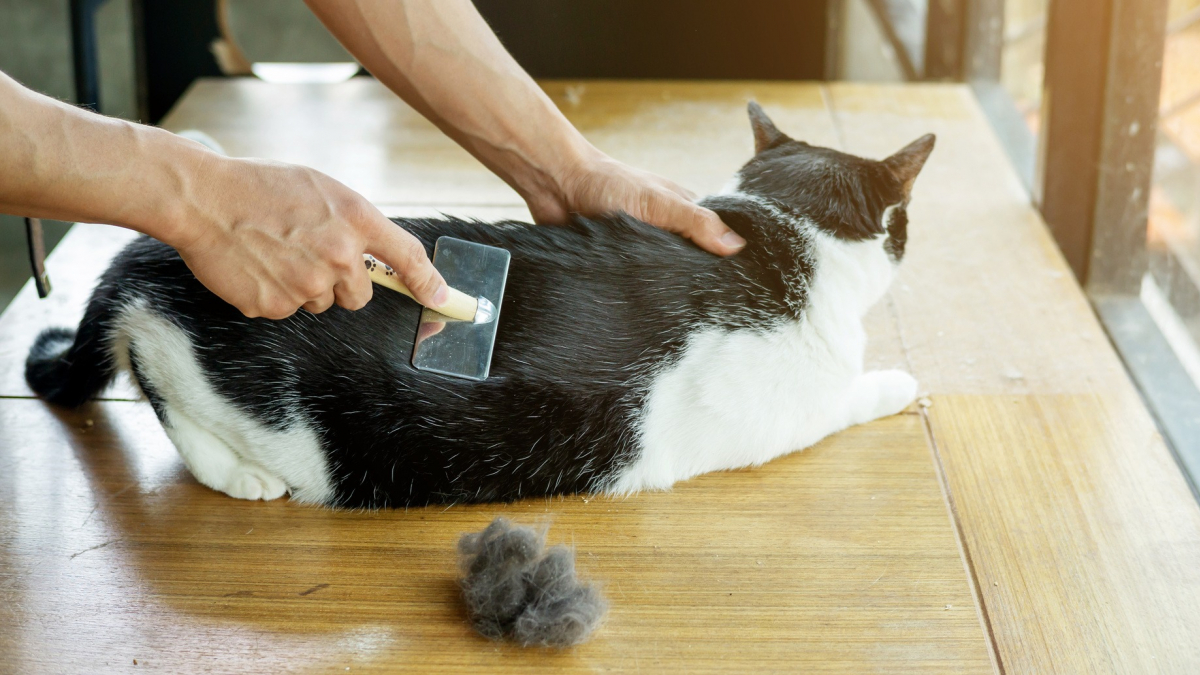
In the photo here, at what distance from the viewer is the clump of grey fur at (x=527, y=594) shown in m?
1.01

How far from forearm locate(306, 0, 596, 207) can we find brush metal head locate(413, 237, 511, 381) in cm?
33

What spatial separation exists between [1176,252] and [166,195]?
1558mm

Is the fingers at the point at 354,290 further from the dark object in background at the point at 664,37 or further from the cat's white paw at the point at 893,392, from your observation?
the dark object in background at the point at 664,37

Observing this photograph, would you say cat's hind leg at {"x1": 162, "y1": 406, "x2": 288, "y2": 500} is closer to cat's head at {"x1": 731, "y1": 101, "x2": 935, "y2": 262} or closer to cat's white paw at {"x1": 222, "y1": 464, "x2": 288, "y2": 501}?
cat's white paw at {"x1": 222, "y1": 464, "x2": 288, "y2": 501}

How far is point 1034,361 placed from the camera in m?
1.57

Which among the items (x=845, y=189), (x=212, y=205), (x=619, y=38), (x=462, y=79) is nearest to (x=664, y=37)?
(x=619, y=38)

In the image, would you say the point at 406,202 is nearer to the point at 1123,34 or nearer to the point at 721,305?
the point at 721,305

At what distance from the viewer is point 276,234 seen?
1028 mm

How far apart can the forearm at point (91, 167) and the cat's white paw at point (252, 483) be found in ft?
1.08

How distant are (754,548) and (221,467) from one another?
65 centimetres

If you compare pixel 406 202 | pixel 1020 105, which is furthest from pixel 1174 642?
pixel 1020 105

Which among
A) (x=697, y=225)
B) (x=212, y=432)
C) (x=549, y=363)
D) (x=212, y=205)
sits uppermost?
(x=212, y=205)

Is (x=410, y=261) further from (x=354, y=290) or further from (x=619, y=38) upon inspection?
(x=619, y=38)

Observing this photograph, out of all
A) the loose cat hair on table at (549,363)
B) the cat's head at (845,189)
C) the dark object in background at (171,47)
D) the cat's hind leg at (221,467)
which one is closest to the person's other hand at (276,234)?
the loose cat hair on table at (549,363)
